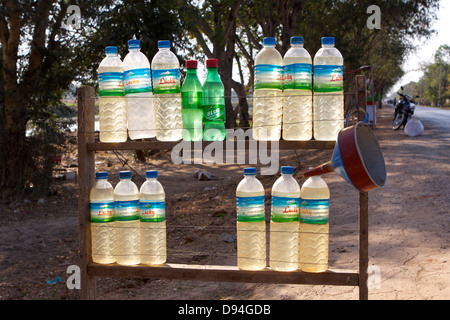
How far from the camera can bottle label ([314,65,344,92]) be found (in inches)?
110

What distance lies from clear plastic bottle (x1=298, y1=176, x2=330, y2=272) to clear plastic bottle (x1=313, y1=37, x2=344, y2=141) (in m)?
0.32

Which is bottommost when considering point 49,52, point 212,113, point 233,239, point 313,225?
point 233,239

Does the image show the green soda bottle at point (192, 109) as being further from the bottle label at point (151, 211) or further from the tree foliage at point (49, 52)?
the tree foliage at point (49, 52)

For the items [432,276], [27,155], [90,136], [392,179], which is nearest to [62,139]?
[27,155]

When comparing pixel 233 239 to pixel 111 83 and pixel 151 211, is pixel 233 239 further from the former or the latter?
pixel 111 83

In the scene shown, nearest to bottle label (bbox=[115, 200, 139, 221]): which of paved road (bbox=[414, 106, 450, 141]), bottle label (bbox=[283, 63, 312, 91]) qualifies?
bottle label (bbox=[283, 63, 312, 91])

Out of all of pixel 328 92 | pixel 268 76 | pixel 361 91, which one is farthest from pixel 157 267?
pixel 361 91

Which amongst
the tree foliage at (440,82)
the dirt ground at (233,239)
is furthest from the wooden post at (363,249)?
the tree foliage at (440,82)

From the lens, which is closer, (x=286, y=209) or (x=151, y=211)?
(x=286, y=209)

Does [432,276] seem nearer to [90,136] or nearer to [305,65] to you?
[305,65]

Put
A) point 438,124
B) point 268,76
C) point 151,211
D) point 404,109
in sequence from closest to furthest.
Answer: point 268,76 → point 151,211 → point 404,109 → point 438,124

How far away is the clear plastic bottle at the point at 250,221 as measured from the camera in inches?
112

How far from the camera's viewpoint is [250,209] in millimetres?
2855

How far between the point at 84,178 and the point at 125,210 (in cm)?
35
